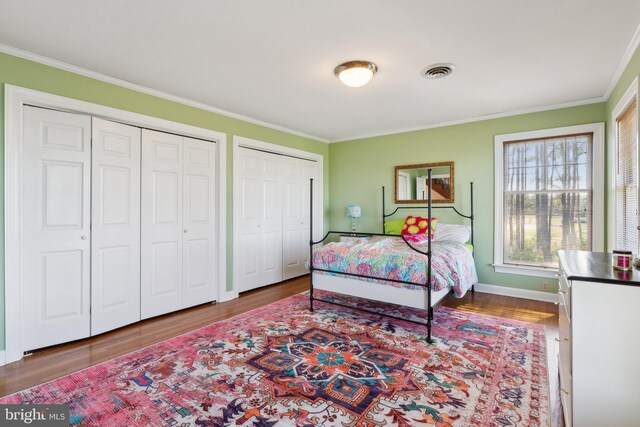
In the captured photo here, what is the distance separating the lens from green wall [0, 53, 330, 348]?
8.37 ft

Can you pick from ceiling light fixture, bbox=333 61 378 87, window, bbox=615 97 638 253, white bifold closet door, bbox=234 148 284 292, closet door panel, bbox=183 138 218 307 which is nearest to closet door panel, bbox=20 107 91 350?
closet door panel, bbox=183 138 218 307

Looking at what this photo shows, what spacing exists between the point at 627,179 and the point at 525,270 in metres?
1.72

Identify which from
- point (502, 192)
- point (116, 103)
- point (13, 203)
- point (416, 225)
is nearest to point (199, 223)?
point (116, 103)

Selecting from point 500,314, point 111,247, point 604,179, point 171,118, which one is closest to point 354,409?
point 500,314

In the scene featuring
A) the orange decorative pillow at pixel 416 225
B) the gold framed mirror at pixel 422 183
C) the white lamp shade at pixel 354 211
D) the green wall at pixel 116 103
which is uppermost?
the green wall at pixel 116 103

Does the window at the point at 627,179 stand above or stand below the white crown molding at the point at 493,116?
below

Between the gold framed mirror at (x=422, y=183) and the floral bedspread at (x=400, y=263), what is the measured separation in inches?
50.7

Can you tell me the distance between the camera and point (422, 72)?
9.90 feet

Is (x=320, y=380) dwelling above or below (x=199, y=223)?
below

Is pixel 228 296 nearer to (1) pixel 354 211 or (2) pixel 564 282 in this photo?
(1) pixel 354 211

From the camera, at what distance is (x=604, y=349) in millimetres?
1495

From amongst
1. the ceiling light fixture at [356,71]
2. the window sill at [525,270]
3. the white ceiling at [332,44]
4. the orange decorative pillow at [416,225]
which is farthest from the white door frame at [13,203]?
the window sill at [525,270]

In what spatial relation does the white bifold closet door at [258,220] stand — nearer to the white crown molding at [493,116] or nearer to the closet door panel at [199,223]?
the closet door panel at [199,223]

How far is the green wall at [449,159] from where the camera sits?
4.22m
